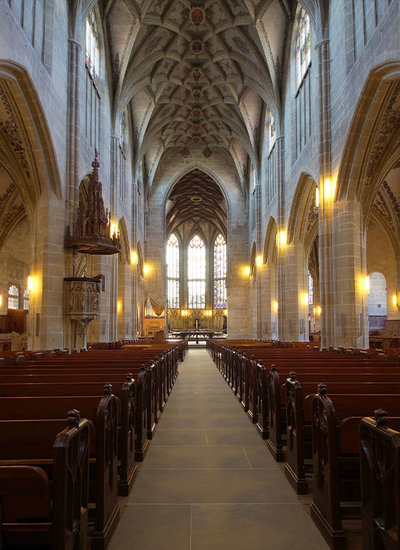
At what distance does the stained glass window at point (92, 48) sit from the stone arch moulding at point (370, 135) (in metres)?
9.94

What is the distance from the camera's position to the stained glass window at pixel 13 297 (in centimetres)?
2253

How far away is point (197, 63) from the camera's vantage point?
78.2 ft

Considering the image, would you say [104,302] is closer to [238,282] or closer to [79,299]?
[79,299]

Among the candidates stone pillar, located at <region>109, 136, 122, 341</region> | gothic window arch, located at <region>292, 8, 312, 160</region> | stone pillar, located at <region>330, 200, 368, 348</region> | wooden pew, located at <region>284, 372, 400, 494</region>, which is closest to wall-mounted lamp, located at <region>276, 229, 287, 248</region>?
gothic window arch, located at <region>292, 8, 312, 160</region>

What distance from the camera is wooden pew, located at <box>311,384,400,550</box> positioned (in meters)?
3.10

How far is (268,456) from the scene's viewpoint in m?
5.04

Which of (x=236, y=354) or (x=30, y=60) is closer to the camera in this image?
(x=236, y=354)

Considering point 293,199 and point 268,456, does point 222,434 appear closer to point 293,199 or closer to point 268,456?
point 268,456

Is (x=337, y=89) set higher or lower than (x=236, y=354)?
higher

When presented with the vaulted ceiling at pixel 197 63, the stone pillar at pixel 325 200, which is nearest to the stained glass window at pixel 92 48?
the vaulted ceiling at pixel 197 63

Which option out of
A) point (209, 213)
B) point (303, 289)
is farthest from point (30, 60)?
point (209, 213)

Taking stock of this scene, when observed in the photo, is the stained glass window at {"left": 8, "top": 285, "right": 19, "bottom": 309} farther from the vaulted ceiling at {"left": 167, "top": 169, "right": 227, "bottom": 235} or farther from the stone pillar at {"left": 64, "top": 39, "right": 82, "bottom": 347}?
the vaulted ceiling at {"left": 167, "top": 169, "right": 227, "bottom": 235}

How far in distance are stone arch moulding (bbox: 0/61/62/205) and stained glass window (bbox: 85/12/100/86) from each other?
5.44 m

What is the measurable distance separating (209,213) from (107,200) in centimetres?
2955
